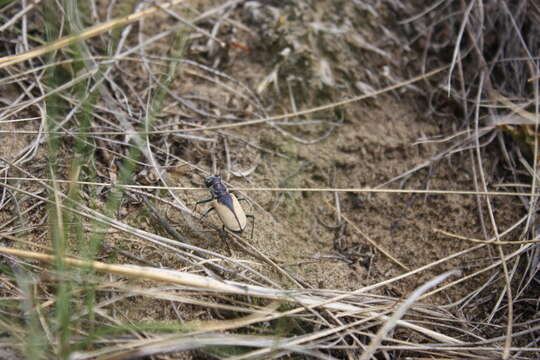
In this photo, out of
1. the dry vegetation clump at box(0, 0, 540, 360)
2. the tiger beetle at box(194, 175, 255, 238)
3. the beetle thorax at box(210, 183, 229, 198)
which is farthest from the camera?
the beetle thorax at box(210, 183, 229, 198)

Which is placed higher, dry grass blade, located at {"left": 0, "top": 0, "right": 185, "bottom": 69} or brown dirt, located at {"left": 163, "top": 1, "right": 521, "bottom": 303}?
dry grass blade, located at {"left": 0, "top": 0, "right": 185, "bottom": 69}

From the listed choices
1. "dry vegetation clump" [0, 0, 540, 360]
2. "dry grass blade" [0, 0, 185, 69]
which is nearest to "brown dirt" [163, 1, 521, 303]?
"dry vegetation clump" [0, 0, 540, 360]

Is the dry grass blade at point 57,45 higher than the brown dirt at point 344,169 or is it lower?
higher

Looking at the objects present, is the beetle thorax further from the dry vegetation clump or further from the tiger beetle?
the dry vegetation clump

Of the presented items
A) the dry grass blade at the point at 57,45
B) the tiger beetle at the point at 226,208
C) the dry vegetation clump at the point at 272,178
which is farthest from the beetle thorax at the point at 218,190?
the dry grass blade at the point at 57,45

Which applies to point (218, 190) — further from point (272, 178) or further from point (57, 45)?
point (57, 45)

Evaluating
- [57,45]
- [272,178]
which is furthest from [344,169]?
[57,45]

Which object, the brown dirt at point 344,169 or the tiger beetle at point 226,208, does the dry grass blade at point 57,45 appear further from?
the tiger beetle at point 226,208
